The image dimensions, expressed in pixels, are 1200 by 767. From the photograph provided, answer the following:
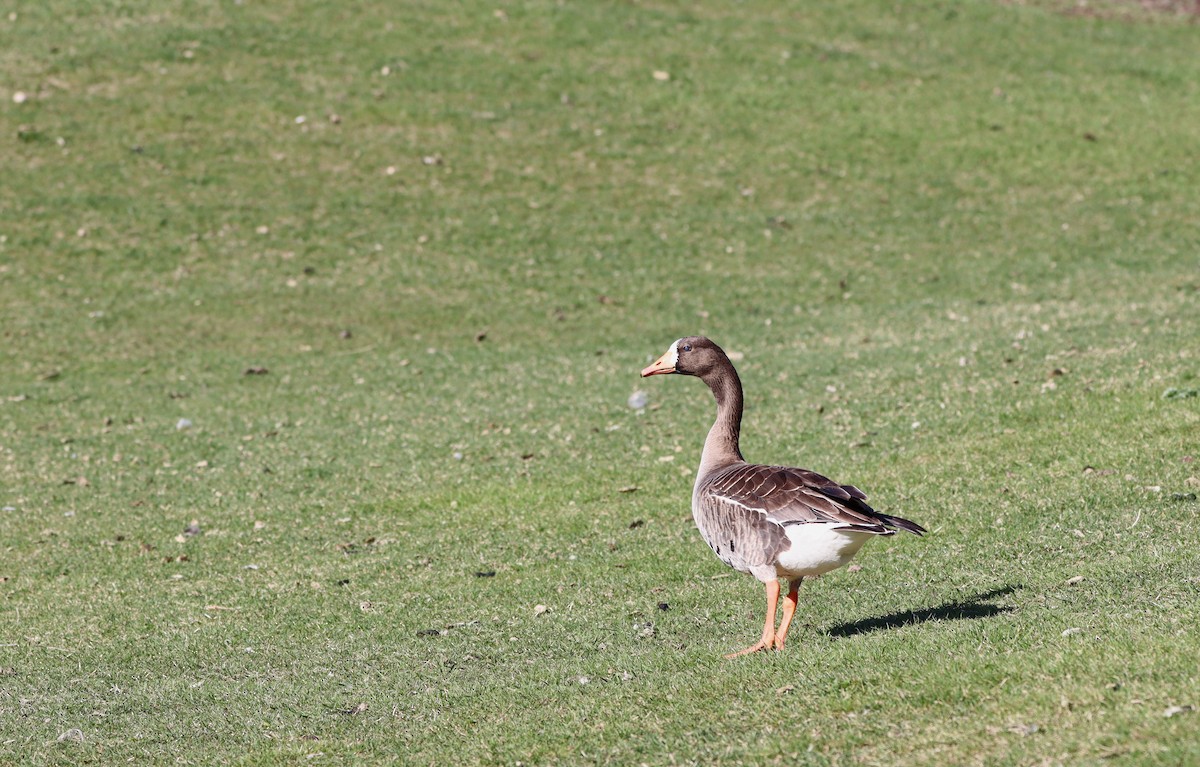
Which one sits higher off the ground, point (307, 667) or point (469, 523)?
point (307, 667)

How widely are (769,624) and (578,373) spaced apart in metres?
13.1

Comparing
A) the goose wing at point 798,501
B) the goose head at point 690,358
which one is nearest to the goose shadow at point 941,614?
the goose wing at point 798,501

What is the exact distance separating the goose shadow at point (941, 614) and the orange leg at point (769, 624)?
76 centimetres

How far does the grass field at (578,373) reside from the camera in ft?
28.8

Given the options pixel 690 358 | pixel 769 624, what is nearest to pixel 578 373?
pixel 690 358

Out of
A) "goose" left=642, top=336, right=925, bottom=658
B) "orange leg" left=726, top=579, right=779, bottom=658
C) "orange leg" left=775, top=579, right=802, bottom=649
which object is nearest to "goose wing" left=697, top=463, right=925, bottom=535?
"goose" left=642, top=336, right=925, bottom=658

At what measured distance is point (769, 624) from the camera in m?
9.09

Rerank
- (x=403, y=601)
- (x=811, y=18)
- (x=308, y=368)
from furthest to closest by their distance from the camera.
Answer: (x=811, y=18) < (x=308, y=368) < (x=403, y=601)

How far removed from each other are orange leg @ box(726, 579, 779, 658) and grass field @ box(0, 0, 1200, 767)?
0.29 m

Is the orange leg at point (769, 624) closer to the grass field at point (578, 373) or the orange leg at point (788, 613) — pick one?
the orange leg at point (788, 613)

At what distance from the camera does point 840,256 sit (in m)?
28.0

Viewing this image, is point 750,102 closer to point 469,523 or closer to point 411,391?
point 411,391

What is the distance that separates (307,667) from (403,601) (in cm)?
183

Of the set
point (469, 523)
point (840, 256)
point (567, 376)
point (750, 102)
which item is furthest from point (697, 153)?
point (469, 523)
